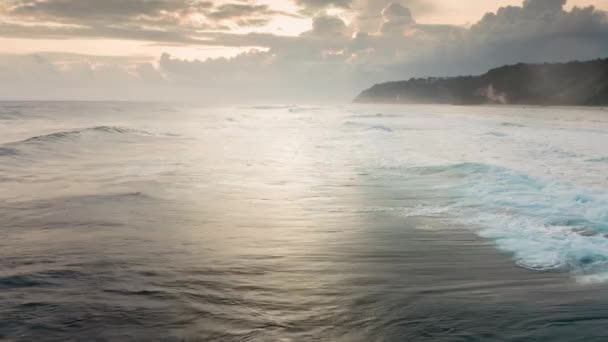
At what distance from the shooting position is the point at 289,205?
1148 centimetres

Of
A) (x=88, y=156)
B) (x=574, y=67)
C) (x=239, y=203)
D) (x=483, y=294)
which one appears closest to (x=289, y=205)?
(x=239, y=203)

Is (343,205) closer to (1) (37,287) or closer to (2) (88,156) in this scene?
(1) (37,287)

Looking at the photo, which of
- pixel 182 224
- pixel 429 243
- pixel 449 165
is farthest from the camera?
pixel 449 165

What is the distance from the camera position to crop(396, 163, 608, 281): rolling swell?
7246 mm

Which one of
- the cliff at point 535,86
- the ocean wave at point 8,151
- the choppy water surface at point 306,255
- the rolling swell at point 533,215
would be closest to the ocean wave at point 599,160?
the choppy water surface at point 306,255

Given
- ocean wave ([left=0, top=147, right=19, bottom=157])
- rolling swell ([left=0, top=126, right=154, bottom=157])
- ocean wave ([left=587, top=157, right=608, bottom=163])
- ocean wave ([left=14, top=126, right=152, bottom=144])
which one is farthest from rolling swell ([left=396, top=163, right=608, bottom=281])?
ocean wave ([left=14, top=126, right=152, bottom=144])

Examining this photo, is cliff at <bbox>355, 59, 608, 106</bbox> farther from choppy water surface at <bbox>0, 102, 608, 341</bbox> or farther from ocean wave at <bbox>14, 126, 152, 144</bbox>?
choppy water surface at <bbox>0, 102, 608, 341</bbox>

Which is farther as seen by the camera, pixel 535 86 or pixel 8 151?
pixel 535 86

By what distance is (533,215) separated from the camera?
32.8 ft

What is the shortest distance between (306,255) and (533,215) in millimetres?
5112

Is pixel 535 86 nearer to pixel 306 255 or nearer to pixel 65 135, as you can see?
pixel 65 135

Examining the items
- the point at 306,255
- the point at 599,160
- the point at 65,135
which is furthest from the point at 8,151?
the point at 599,160

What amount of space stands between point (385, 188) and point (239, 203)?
13.6ft

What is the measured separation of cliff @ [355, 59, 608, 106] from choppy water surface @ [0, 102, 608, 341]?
334 ft
